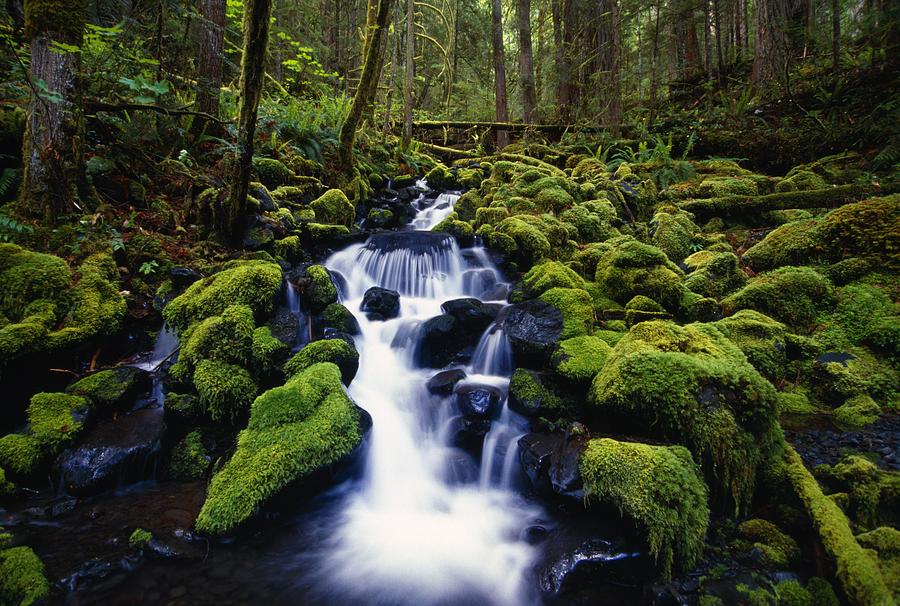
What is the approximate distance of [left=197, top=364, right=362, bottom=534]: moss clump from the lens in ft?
11.2

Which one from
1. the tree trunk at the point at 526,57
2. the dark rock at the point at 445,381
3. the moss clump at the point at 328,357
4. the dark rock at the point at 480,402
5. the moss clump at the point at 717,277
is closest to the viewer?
the moss clump at the point at 328,357

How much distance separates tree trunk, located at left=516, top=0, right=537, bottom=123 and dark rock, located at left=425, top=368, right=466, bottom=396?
40.1 feet

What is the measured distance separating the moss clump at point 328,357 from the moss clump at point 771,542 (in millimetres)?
3917

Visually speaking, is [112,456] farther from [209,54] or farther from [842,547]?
[209,54]

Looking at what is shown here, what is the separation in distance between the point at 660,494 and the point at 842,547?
0.99 m

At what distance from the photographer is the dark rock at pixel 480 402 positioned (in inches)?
187

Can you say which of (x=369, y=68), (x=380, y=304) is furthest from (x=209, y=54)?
(x=380, y=304)

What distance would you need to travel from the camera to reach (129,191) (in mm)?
6527

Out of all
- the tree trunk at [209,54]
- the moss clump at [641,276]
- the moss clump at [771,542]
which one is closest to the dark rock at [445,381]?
the moss clump at [641,276]

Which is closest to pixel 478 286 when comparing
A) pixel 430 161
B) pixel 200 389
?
pixel 200 389

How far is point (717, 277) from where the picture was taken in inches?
229

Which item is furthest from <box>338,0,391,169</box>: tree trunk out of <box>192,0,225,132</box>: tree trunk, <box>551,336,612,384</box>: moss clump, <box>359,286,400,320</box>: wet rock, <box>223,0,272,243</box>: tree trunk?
<box>551,336,612,384</box>: moss clump

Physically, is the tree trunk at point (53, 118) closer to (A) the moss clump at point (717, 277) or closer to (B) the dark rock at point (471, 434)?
(B) the dark rock at point (471, 434)

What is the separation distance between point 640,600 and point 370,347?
4277 millimetres
